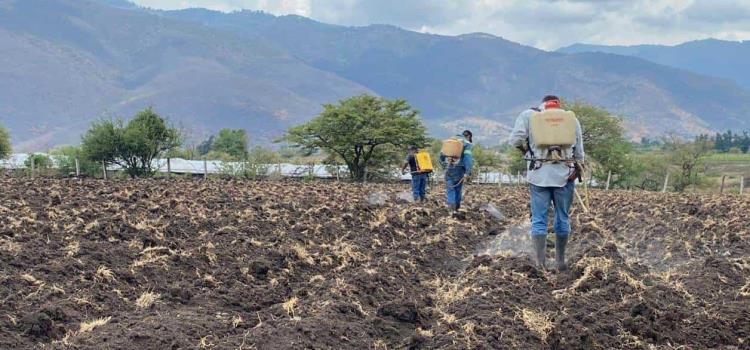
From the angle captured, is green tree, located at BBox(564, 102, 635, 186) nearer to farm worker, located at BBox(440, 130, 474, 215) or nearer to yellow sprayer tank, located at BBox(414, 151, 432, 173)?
yellow sprayer tank, located at BBox(414, 151, 432, 173)

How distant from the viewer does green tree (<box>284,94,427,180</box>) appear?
4288cm

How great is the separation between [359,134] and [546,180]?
34559mm

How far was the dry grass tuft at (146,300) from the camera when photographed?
6387 millimetres

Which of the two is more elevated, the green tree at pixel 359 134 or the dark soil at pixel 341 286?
the green tree at pixel 359 134

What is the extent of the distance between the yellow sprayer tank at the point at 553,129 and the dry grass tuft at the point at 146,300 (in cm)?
428

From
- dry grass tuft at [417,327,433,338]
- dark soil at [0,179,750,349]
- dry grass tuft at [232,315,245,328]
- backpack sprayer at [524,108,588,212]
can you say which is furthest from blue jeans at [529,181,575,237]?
dry grass tuft at [232,315,245,328]

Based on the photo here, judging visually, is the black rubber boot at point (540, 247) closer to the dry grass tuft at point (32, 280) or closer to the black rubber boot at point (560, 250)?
the black rubber boot at point (560, 250)

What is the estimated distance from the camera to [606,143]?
59000mm

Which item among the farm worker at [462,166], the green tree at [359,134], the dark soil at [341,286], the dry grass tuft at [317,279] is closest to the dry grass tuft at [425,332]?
the dark soil at [341,286]

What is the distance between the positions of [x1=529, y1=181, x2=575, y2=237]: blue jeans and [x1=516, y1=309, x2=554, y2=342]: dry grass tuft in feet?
8.36

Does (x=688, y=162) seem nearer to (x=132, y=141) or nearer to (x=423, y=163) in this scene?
(x=132, y=141)

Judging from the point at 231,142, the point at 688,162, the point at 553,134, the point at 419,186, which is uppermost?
the point at 231,142

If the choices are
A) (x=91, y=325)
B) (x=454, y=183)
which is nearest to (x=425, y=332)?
(x=91, y=325)

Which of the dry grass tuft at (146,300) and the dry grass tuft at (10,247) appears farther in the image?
the dry grass tuft at (10,247)
